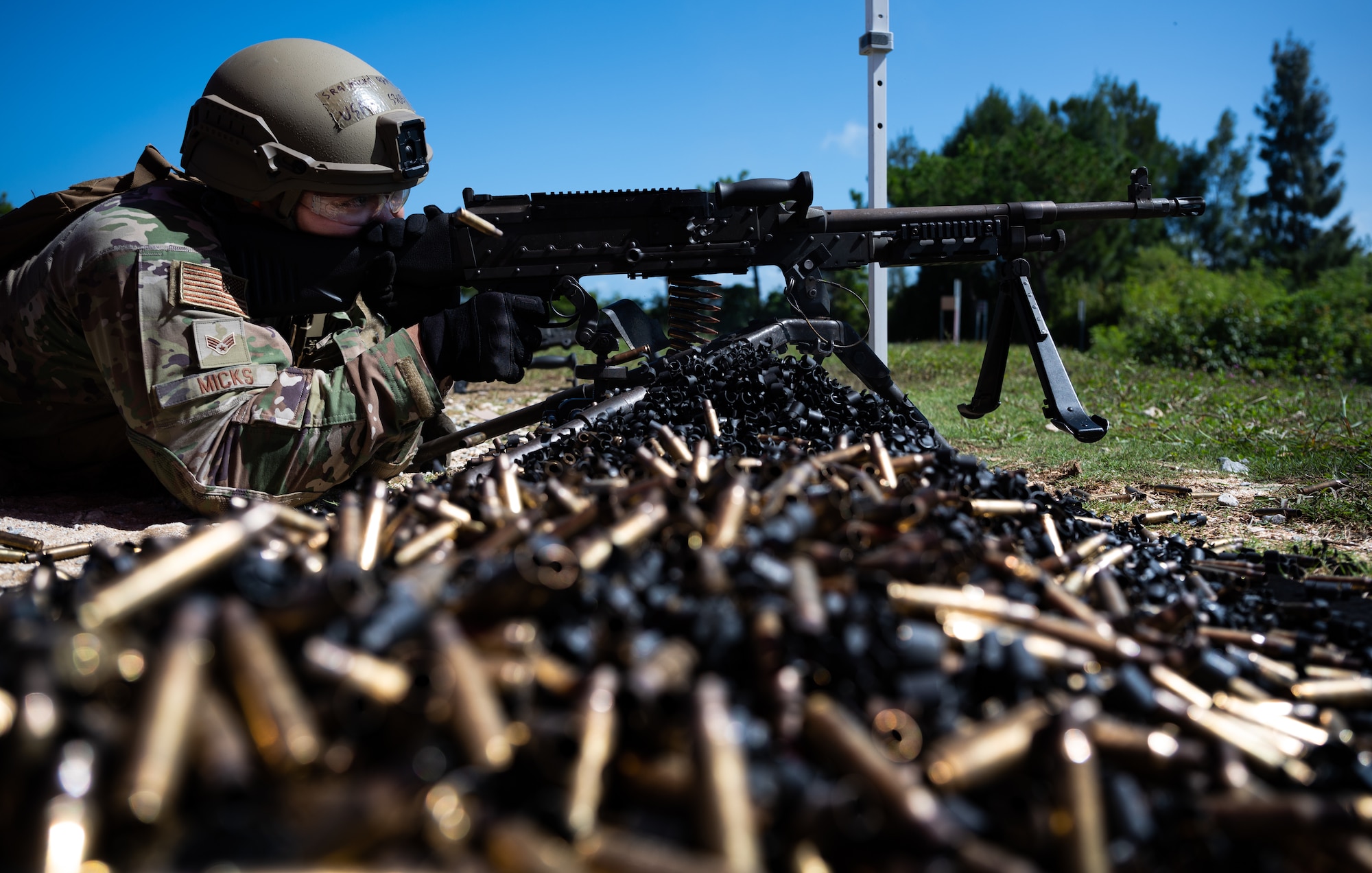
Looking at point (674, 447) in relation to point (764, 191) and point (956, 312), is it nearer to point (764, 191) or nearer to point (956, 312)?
point (764, 191)

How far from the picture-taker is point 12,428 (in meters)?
4.71

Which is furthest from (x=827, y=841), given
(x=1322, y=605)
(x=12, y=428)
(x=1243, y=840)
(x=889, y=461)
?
(x=12, y=428)

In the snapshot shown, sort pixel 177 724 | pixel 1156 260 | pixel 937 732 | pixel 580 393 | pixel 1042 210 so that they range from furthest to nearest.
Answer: pixel 1156 260 → pixel 1042 210 → pixel 580 393 → pixel 937 732 → pixel 177 724

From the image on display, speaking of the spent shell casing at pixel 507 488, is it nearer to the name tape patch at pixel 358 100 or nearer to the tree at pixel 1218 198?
the name tape patch at pixel 358 100

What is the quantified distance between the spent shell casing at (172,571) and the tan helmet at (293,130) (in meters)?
Answer: 3.03

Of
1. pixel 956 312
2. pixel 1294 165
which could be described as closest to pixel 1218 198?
pixel 1294 165

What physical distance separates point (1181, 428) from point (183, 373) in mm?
7549

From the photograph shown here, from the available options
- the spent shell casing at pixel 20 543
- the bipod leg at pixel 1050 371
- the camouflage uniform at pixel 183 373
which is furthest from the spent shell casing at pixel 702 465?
the bipod leg at pixel 1050 371

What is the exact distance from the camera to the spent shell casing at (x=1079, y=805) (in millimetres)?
1307

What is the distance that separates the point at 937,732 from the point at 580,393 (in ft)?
12.7

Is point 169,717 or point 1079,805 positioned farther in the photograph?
point 1079,805

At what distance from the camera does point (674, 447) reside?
342cm

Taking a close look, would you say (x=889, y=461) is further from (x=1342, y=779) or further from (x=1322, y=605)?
(x=1342, y=779)

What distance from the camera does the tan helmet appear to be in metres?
4.27
